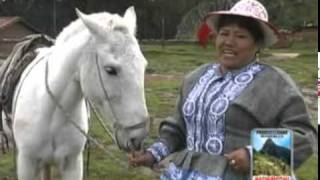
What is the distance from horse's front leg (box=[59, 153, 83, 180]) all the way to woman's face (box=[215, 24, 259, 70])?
6.41ft

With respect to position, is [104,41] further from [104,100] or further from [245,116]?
[245,116]

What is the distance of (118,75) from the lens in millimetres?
3520

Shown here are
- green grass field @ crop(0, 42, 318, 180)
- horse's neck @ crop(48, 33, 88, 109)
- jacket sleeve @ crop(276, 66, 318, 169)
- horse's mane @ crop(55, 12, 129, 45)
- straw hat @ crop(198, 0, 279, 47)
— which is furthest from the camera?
green grass field @ crop(0, 42, 318, 180)

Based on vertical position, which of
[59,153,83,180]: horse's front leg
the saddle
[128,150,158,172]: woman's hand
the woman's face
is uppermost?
the woman's face

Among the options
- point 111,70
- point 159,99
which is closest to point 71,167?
point 111,70

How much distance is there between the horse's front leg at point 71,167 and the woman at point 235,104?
167 centimetres

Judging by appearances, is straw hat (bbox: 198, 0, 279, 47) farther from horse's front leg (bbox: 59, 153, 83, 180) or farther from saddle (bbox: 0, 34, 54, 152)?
saddle (bbox: 0, 34, 54, 152)

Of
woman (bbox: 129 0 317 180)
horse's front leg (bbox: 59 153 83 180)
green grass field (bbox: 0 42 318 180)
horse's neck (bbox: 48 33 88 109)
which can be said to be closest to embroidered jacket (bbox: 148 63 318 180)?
woman (bbox: 129 0 317 180)

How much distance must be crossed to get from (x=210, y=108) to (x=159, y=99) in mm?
9588

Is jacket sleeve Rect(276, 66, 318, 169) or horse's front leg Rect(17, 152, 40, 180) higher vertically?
jacket sleeve Rect(276, 66, 318, 169)

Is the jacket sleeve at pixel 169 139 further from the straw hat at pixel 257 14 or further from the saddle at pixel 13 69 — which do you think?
the saddle at pixel 13 69
